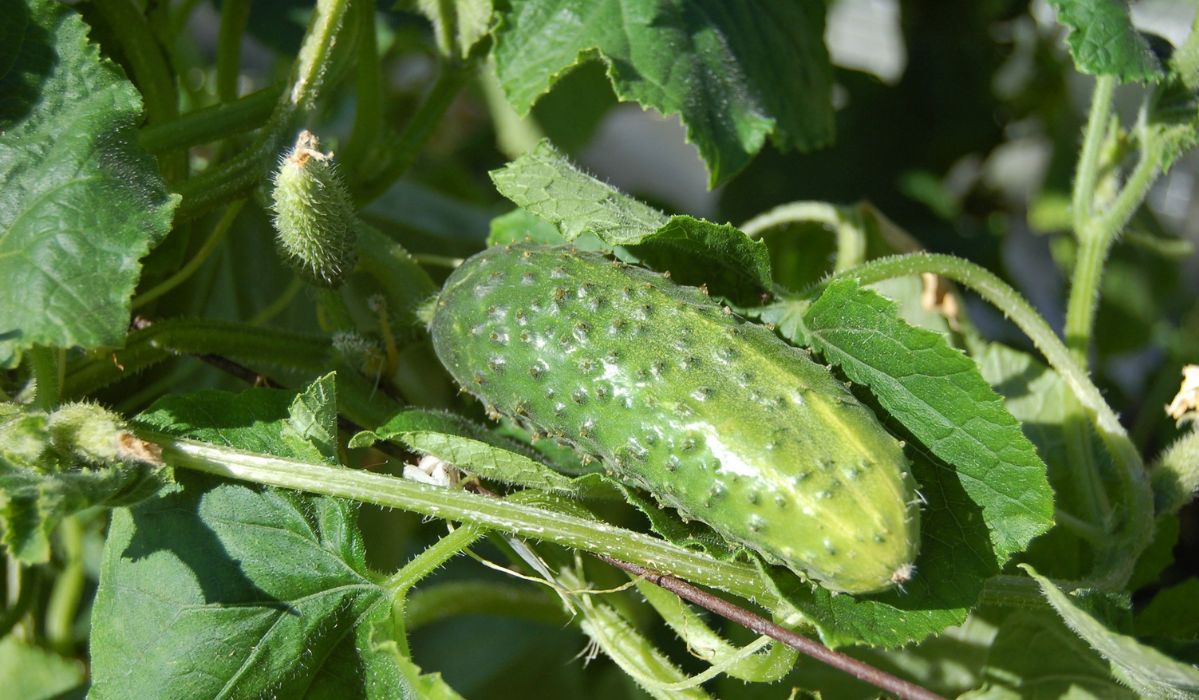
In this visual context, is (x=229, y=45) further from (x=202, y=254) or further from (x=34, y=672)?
(x=34, y=672)

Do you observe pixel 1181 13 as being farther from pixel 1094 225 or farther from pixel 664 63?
pixel 664 63

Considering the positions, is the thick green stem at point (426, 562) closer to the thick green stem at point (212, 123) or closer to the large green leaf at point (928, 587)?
the large green leaf at point (928, 587)

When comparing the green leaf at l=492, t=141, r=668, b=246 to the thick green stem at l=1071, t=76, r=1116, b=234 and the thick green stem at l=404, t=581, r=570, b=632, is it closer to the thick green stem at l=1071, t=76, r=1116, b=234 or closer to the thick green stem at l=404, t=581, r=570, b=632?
the thick green stem at l=404, t=581, r=570, b=632

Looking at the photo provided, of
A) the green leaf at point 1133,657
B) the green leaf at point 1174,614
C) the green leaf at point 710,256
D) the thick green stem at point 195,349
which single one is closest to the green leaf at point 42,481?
the thick green stem at point 195,349

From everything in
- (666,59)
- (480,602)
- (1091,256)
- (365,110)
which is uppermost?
(666,59)

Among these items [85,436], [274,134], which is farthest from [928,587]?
[274,134]

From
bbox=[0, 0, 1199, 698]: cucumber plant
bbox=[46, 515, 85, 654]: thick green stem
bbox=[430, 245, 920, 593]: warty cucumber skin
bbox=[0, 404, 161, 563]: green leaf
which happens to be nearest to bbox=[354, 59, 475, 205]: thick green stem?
bbox=[0, 0, 1199, 698]: cucumber plant

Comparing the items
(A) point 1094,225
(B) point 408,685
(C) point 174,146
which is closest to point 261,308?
(C) point 174,146
